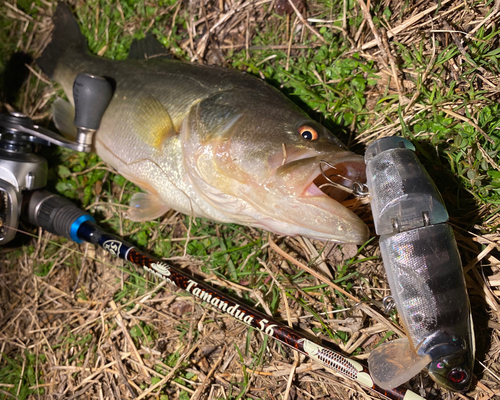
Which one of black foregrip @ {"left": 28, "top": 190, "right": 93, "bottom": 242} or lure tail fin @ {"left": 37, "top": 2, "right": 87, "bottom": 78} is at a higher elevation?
lure tail fin @ {"left": 37, "top": 2, "right": 87, "bottom": 78}

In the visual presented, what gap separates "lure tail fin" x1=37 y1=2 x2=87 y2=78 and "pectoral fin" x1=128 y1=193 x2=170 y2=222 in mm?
1609

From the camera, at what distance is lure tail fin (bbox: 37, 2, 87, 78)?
3.55 m

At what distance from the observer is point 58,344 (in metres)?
3.08

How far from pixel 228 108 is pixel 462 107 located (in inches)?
62.7

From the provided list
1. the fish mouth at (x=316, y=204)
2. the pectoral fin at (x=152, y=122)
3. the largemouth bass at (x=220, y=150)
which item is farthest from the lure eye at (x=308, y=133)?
the pectoral fin at (x=152, y=122)

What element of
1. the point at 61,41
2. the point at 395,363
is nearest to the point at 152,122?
the point at 61,41

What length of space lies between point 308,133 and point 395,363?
1.38 metres

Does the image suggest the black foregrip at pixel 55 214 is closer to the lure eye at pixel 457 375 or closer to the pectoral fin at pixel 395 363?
the pectoral fin at pixel 395 363

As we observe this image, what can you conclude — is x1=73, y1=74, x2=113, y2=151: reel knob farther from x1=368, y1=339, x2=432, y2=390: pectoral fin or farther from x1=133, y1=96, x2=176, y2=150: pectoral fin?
x1=368, y1=339, x2=432, y2=390: pectoral fin

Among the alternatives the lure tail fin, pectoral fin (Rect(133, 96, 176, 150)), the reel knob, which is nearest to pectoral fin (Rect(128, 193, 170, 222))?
pectoral fin (Rect(133, 96, 176, 150))

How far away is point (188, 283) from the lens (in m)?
2.66

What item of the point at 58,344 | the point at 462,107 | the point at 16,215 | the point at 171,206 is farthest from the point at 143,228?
the point at 462,107

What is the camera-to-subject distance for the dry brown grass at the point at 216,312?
2441 millimetres

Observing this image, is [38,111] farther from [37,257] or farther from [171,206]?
[171,206]
